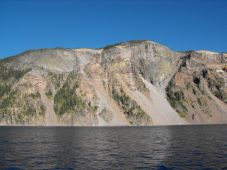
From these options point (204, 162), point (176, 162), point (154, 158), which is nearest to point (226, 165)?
point (204, 162)

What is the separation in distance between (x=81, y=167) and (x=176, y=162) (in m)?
18.5

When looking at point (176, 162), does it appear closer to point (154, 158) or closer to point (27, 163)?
point (154, 158)

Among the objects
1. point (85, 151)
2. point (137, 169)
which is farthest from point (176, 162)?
point (85, 151)

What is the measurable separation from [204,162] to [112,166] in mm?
17764

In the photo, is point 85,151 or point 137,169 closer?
point 137,169

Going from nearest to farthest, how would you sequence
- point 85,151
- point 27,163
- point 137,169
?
point 137,169 < point 27,163 < point 85,151

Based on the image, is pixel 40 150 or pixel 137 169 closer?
pixel 137 169

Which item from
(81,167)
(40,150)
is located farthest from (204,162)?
(40,150)

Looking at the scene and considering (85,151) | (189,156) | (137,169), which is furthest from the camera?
(85,151)

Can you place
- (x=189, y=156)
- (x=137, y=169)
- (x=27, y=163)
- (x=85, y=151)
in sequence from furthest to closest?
1. (x=85, y=151)
2. (x=189, y=156)
3. (x=27, y=163)
4. (x=137, y=169)

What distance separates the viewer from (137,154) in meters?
81.1

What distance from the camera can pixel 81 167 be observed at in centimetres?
6300

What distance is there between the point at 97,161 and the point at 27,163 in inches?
502

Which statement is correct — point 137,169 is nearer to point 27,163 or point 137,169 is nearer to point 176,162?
point 176,162
